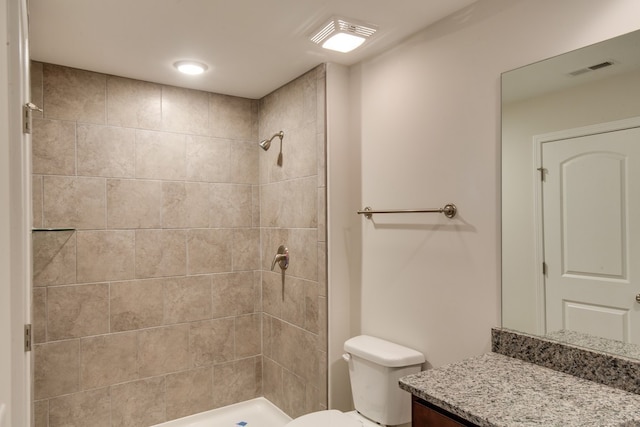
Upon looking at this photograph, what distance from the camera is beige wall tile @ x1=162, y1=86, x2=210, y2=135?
2773mm

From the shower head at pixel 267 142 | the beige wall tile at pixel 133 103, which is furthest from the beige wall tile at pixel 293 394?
the beige wall tile at pixel 133 103

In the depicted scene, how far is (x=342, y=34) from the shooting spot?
201cm

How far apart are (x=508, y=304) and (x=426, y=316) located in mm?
443

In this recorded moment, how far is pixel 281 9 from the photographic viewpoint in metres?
1.82

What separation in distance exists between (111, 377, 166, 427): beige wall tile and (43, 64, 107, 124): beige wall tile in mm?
1652

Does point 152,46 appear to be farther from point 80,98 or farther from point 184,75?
point 80,98

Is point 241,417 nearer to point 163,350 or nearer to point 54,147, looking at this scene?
point 163,350

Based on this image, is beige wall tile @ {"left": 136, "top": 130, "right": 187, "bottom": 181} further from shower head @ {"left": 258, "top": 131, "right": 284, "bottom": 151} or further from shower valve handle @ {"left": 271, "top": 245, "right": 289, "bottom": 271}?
shower valve handle @ {"left": 271, "top": 245, "right": 289, "bottom": 271}

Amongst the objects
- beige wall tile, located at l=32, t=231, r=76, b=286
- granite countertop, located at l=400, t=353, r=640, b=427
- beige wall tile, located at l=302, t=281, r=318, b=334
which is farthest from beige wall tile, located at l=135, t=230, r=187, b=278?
granite countertop, located at l=400, t=353, r=640, b=427

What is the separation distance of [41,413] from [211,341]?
1.01 m

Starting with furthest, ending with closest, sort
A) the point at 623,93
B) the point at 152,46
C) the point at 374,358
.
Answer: the point at 152,46 → the point at 374,358 → the point at 623,93

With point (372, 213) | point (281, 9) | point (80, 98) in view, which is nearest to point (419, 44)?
point (281, 9)

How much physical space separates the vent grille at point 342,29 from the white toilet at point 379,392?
1529mm

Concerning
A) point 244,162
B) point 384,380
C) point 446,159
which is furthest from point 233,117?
point 384,380
